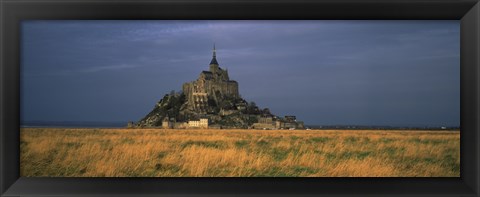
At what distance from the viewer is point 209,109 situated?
25.2 metres

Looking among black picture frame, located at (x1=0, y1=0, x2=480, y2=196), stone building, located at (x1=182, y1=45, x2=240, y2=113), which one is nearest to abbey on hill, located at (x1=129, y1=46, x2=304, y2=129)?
stone building, located at (x1=182, y1=45, x2=240, y2=113)

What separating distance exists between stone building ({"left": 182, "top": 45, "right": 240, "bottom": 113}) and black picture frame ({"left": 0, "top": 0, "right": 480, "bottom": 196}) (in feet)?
62.3

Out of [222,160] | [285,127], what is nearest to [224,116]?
[285,127]

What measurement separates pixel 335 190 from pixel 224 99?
2168 centimetres

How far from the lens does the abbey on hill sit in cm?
2159

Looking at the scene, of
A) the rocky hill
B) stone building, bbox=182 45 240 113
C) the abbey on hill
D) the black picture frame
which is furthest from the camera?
stone building, bbox=182 45 240 113

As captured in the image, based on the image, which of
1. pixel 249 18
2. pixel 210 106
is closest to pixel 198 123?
pixel 210 106

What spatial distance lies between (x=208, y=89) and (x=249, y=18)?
Answer: 73.4 ft

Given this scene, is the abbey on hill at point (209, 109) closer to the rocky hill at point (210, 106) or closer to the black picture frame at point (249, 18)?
the rocky hill at point (210, 106)

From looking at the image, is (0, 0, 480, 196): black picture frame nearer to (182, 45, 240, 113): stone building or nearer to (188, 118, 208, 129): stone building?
(182, 45, 240, 113): stone building

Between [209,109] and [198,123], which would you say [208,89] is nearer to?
[209,109]

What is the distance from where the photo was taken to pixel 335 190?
2570 millimetres

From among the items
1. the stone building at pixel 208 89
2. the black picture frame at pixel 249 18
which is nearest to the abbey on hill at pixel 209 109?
the stone building at pixel 208 89

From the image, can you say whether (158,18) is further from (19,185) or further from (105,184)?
(19,185)
